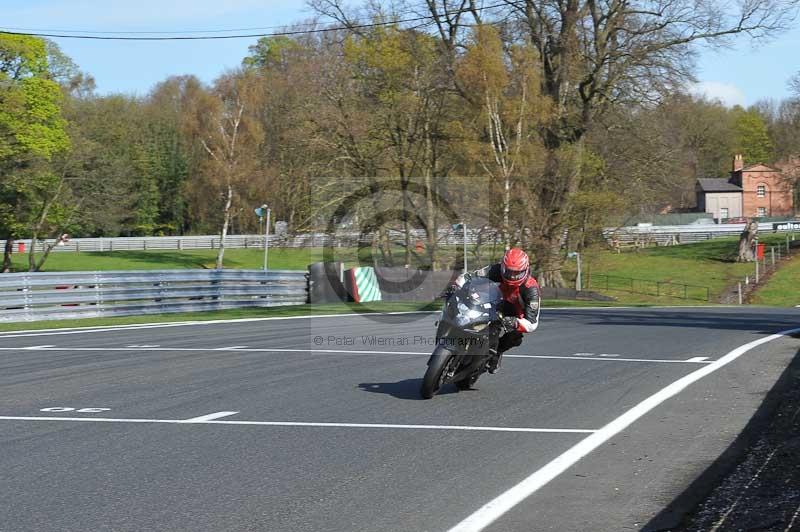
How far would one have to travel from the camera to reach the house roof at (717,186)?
11406 centimetres

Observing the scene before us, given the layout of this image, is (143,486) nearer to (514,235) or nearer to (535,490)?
(535,490)

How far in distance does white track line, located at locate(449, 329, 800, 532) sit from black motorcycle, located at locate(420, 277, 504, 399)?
1742 mm

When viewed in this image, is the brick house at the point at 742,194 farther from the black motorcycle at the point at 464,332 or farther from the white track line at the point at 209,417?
the white track line at the point at 209,417

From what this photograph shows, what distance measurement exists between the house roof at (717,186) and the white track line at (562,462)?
108 m

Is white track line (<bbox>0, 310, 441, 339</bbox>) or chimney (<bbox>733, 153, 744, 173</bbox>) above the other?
chimney (<bbox>733, 153, 744, 173</bbox>)

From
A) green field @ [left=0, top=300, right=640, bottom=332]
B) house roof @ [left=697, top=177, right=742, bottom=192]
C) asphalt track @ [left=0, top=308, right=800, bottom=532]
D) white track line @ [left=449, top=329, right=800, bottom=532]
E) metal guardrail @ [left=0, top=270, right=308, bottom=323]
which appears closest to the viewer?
white track line @ [left=449, top=329, right=800, bottom=532]

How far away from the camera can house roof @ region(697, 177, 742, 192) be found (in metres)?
114

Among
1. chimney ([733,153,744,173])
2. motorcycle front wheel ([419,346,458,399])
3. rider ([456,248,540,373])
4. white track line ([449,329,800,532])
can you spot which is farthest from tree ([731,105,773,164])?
motorcycle front wheel ([419,346,458,399])

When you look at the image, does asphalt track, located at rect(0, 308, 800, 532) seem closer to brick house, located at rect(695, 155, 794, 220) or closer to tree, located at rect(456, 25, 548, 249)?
tree, located at rect(456, 25, 548, 249)

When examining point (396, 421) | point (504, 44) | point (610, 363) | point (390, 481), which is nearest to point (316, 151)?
point (504, 44)

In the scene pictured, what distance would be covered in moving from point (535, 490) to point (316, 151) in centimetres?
3270

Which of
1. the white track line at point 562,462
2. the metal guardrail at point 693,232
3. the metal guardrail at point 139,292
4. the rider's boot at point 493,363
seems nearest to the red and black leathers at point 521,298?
the rider's boot at point 493,363

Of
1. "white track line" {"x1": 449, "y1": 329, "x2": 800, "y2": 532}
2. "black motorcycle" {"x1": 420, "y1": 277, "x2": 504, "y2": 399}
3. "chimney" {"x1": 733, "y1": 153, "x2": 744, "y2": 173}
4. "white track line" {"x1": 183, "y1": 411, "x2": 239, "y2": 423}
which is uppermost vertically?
"chimney" {"x1": 733, "y1": 153, "x2": 744, "y2": 173}

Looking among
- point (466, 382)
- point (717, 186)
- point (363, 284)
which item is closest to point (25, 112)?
point (363, 284)
